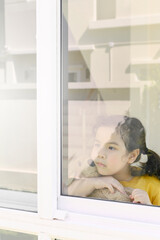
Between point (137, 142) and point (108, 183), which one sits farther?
point (137, 142)

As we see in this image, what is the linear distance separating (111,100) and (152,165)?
549mm

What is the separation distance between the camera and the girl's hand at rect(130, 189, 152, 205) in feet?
3.71

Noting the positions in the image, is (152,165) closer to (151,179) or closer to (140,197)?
(151,179)

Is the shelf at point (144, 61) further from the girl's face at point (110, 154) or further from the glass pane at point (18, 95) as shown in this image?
the glass pane at point (18, 95)

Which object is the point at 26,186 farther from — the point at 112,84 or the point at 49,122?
the point at 112,84

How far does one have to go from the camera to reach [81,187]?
4.08ft

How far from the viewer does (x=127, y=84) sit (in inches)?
68.2

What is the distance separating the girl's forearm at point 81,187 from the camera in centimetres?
121

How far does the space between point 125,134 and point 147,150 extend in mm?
160

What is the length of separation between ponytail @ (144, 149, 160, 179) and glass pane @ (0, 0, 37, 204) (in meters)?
0.61

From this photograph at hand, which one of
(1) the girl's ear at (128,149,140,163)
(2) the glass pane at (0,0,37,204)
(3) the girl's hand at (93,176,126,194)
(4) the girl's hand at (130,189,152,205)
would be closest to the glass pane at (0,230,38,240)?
(2) the glass pane at (0,0,37,204)

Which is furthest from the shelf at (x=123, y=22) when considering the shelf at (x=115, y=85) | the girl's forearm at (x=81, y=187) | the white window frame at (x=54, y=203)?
the girl's forearm at (x=81, y=187)

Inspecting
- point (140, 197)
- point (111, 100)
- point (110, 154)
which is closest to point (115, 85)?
point (111, 100)

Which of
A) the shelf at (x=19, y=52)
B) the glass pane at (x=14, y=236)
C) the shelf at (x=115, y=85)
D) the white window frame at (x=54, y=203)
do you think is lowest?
the glass pane at (x=14, y=236)
